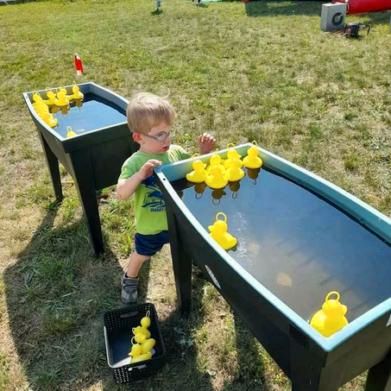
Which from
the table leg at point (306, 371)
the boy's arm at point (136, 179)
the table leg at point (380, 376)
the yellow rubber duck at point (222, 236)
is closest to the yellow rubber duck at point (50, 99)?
the boy's arm at point (136, 179)

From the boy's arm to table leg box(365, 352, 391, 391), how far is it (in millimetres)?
1194

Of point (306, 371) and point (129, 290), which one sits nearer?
point (306, 371)

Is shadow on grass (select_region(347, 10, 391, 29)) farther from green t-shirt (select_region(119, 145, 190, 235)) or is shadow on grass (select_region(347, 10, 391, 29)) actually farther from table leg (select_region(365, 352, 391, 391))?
table leg (select_region(365, 352, 391, 391))

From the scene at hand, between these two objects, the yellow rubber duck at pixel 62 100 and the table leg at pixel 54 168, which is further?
the table leg at pixel 54 168

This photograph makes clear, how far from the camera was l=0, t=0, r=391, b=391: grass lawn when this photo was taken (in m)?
2.17

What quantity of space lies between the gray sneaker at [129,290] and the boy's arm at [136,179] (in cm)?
60

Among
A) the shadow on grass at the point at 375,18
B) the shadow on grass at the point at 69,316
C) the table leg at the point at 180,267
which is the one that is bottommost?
the shadow on grass at the point at 69,316

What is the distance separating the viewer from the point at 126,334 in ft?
7.54

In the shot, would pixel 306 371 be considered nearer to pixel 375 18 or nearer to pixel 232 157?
pixel 232 157

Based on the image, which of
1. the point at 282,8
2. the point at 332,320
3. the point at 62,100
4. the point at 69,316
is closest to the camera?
the point at 332,320

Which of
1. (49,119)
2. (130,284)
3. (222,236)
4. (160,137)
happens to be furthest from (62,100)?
(222,236)

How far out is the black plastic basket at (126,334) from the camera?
6.70 ft

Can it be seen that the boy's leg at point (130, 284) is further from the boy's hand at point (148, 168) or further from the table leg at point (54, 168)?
the table leg at point (54, 168)

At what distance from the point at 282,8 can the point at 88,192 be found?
884 centimetres
